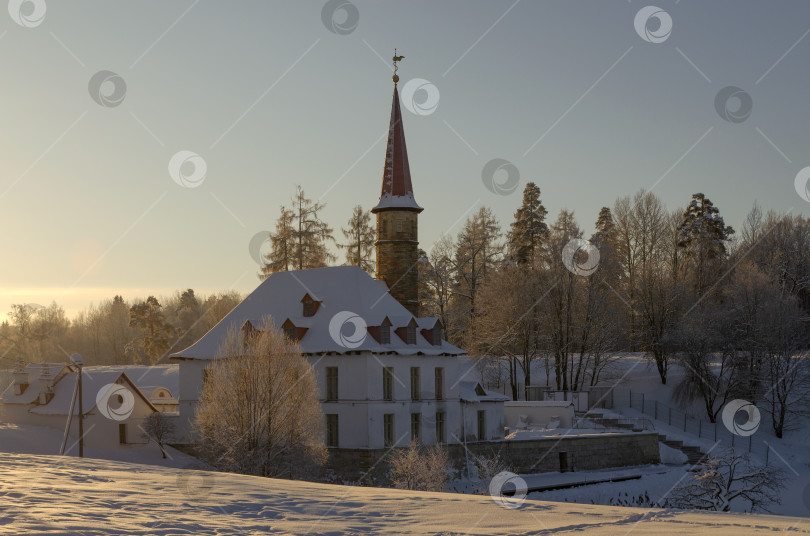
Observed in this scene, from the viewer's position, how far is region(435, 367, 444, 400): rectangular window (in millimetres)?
46031

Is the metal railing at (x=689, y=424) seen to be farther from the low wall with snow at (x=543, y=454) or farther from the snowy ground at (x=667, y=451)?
the low wall with snow at (x=543, y=454)

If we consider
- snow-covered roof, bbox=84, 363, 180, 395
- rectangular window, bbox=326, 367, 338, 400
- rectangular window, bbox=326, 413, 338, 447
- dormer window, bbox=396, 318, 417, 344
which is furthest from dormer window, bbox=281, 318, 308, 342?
snow-covered roof, bbox=84, 363, 180, 395

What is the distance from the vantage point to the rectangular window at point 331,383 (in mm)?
43500

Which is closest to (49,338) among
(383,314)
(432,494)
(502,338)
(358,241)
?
(358,241)

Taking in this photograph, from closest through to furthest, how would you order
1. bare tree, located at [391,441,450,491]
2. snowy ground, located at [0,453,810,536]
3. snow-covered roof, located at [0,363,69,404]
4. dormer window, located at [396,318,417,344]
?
snowy ground, located at [0,453,810,536] → bare tree, located at [391,441,450,491] → dormer window, located at [396,318,417,344] → snow-covered roof, located at [0,363,69,404]

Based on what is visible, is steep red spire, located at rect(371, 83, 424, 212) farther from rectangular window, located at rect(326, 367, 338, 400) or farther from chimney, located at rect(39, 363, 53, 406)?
chimney, located at rect(39, 363, 53, 406)

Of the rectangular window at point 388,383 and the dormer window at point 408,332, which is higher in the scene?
the dormer window at point 408,332

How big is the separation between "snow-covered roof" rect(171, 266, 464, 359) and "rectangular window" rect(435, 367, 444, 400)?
3.70 feet

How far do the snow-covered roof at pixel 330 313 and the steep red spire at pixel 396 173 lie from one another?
5887mm

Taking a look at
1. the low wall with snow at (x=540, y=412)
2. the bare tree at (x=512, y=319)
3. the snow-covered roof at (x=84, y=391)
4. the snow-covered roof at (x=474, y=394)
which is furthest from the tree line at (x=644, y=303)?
the snow-covered roof at (x=84, y=391)

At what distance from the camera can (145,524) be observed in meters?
13.1

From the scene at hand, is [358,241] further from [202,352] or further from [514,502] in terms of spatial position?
[514,502]

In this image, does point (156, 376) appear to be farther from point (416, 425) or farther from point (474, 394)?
point (416, 425)

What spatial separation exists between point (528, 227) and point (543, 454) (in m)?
37.4
